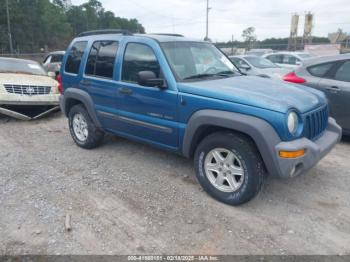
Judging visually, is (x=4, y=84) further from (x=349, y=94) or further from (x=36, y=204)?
(x=349, y=94)

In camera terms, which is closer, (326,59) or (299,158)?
(299,158)

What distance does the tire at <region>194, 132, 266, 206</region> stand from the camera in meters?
3.39

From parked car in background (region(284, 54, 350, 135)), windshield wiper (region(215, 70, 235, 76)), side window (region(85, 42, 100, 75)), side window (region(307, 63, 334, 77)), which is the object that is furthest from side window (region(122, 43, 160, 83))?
side window (region(307, 63, 334, 77))

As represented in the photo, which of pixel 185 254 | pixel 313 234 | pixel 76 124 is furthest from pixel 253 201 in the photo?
pixel 76 124

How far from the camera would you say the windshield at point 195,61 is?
411cm

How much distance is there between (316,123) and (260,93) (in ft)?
2.48

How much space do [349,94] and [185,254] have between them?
4.14 m

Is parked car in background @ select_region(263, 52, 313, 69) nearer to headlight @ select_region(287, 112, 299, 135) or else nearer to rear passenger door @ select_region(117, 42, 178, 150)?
rear passenger door @ select_region(117, 42, 178, 150)

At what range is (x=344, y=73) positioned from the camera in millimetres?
5598

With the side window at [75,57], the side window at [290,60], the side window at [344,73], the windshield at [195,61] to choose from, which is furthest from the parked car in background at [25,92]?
the side window at [290,60]

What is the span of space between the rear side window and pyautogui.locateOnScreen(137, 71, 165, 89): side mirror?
0.97 m

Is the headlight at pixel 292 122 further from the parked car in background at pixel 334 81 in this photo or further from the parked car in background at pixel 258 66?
the parked car in background at pixel 258 66

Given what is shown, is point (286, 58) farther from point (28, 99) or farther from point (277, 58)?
point (28, 99)

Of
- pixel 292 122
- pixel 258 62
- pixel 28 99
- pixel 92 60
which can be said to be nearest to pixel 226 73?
pixel 292 122
